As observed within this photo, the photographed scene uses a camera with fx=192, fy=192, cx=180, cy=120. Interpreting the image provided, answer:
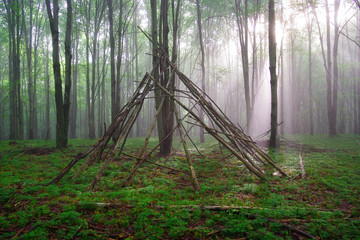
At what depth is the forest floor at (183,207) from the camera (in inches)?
83.6

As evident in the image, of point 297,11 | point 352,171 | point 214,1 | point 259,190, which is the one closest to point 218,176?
point 259,190

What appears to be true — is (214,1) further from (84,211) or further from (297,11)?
(84,211)

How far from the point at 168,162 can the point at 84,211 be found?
10.2 ft

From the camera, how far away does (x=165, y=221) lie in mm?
2307

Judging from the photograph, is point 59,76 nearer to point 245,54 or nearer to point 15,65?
point 15,65

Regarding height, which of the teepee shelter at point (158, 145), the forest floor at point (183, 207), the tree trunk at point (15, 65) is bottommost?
the forest floor at point (183, 207)

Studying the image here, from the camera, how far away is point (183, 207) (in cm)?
262

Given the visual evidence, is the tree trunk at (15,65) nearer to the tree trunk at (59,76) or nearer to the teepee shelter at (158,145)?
the tree trunk at (59,76)

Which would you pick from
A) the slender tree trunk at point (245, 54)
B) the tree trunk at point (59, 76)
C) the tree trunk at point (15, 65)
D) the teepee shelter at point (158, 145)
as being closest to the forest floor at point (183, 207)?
the teepee shelter at point (158, 145)

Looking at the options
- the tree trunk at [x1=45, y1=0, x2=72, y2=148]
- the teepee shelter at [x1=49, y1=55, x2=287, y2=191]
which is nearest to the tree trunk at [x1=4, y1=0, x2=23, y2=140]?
the tree trunk at [x1=45, y1=0, x2=72, y2=148]

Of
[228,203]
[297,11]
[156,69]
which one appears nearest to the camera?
[228,203]

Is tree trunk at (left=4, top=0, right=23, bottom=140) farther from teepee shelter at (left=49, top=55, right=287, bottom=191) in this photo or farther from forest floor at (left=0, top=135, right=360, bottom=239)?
teepee shelter at (left=49, top=55, right=287, bottom=191)

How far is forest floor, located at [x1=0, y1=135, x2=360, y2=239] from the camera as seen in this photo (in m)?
2.12

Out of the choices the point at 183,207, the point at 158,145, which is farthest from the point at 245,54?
the point at 183,207
